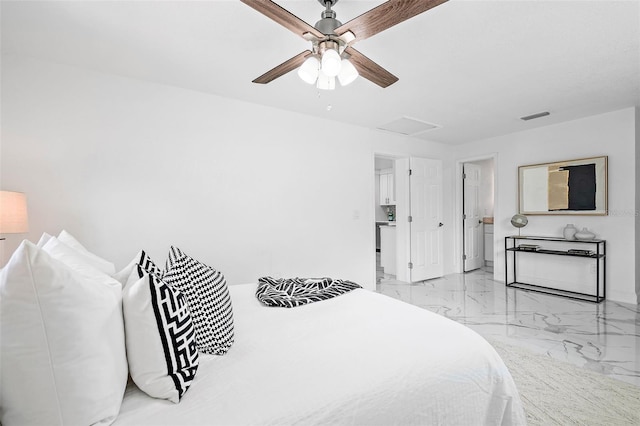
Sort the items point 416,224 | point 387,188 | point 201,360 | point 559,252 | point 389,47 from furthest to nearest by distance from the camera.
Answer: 1. point 387,188
2. point 416,224
3. point 559,252
4. point 389,47
5. point 201,360

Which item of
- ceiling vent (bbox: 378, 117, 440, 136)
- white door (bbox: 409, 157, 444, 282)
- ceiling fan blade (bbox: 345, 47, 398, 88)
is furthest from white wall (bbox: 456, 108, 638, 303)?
ceiling fan blade (bbox: 345, 47, 398, 88)

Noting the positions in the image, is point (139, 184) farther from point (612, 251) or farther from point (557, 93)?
point (612, 251)

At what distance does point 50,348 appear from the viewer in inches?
27.7

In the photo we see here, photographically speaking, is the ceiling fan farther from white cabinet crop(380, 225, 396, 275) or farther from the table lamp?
white cabinet crop(380, 225, 396, 275)

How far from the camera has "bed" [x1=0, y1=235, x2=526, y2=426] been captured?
2.29ft

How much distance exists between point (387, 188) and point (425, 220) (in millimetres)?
2392

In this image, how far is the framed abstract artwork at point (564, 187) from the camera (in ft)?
12.6

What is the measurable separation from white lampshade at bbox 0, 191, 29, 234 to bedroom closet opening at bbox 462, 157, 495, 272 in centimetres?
599

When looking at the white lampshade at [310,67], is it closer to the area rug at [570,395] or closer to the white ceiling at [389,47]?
the white ceiling at [389,47]

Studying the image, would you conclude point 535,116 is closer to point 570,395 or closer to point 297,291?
point 570,395

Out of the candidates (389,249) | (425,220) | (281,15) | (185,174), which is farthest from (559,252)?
(185,174)

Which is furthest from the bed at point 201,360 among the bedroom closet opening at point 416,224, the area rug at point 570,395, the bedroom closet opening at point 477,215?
the bedroom closet opening at point 477,215

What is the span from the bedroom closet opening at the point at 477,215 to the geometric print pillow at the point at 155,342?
5.58 m

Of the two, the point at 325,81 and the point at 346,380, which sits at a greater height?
the point at 325,81
